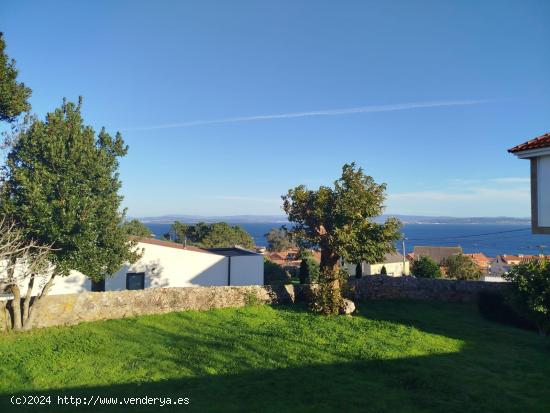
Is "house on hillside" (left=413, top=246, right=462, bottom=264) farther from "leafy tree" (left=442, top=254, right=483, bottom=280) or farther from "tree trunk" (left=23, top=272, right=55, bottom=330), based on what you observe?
→ "tree trunk" (left=23, top=272, right=55, bottom=330)

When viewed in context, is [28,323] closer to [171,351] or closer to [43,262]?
[43,262]

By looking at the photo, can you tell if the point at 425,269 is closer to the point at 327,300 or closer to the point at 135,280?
the point at 327,300

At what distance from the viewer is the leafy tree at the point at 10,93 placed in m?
15.0

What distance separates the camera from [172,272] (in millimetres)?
29609

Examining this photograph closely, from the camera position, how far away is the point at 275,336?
57.4 ft

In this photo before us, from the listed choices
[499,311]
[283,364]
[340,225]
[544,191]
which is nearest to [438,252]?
[499,311]

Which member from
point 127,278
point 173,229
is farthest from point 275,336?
point 173,229

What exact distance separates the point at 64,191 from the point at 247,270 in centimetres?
1838

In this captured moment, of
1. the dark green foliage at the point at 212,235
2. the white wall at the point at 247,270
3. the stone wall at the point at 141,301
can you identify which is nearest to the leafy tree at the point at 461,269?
the white wall at the point at 247,270

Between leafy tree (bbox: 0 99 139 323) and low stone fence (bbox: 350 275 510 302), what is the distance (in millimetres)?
17452

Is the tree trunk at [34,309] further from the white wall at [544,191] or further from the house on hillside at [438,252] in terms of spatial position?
the house on hillside at [438,252]

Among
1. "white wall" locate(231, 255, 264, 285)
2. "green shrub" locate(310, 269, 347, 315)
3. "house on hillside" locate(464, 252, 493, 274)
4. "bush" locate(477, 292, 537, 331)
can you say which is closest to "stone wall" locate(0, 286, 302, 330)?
"green shrub" locate(310, 269, 347, 315)

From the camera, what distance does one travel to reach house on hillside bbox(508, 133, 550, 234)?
13.0 m

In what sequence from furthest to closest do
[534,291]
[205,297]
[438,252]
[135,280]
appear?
1. [438,252]
2. [135,280]
3. [205,297]
4. [534,291]
